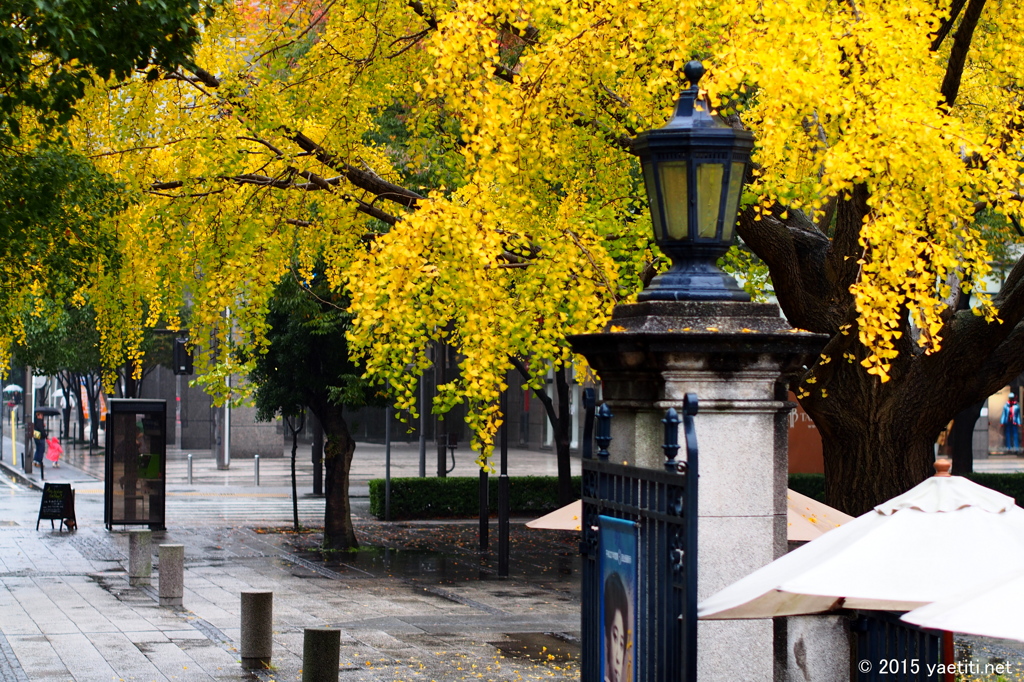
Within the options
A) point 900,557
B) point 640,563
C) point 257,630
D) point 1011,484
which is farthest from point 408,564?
point 1011,484

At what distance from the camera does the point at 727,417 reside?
5910mm

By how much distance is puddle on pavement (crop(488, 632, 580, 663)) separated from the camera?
12.1m

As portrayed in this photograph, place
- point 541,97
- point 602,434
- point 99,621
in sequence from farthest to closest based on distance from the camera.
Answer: point 99,621, point 541,97, point 602,434

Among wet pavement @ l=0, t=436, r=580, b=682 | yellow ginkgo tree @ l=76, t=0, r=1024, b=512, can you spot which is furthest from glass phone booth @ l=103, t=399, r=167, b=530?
yellow ginkgo tree @ l=76, t=0, r=1024, b=512

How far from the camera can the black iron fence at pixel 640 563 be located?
5.03 m

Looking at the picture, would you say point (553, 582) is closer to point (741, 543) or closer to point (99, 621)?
point (99, 621)

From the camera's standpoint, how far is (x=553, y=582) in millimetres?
17516

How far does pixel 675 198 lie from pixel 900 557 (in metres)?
2.03

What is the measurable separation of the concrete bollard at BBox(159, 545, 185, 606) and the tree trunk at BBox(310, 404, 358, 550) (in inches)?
219

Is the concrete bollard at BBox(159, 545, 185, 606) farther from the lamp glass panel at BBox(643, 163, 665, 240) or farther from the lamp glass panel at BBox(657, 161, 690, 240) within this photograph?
the lamp glass panel at BBox(657, 161, 690, 240)

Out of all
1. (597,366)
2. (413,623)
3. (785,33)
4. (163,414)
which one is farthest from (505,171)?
(163,414)

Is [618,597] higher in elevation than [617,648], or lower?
higher

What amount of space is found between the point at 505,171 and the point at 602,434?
13.6 feet

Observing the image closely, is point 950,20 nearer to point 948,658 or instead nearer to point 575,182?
point 575,182
